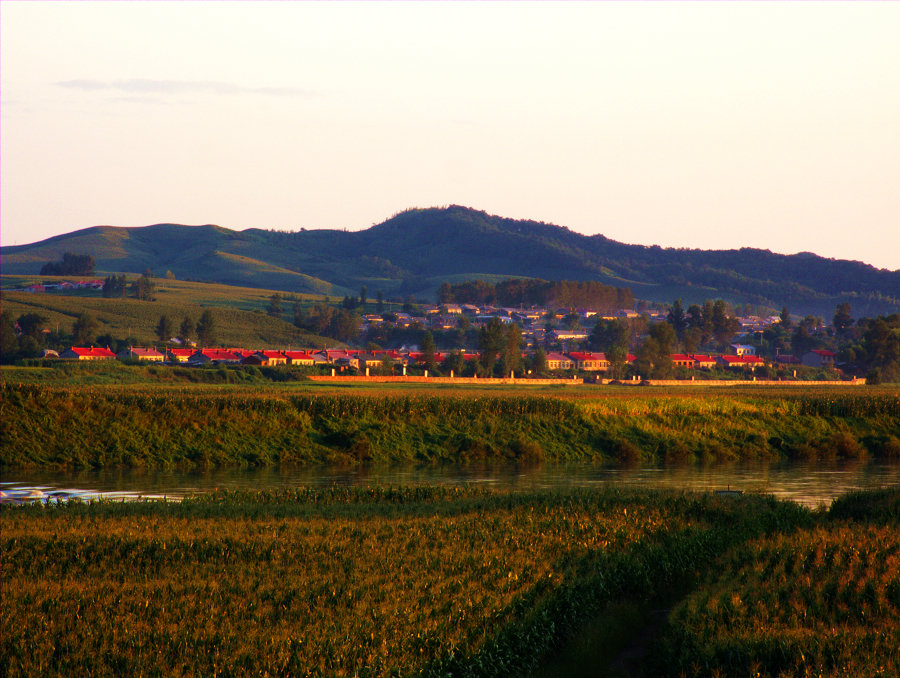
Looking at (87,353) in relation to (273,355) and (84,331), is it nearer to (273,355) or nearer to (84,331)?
(84,331)

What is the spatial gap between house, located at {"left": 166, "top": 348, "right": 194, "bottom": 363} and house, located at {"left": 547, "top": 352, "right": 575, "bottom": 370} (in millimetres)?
64817

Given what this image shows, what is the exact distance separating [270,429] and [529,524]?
141 feet

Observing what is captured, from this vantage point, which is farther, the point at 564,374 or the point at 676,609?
the point at 564,374

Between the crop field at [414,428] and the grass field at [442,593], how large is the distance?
100 ft

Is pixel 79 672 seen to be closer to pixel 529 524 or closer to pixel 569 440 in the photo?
pixel 529 524

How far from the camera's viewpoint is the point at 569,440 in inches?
3127

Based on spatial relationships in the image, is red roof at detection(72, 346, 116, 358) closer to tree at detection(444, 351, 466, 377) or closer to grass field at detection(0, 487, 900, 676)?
tree at detection(444, 351, 466, 377)

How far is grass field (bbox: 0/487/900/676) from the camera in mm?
19156

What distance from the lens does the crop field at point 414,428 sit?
2611 inches

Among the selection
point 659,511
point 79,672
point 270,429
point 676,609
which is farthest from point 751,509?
point 270,429

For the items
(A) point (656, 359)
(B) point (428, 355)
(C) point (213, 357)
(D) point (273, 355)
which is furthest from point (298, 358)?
(A) point (656, 359)

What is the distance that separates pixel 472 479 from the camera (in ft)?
200

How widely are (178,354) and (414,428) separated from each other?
101m

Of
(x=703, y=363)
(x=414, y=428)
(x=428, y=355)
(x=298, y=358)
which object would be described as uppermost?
(x=428, y=355)
